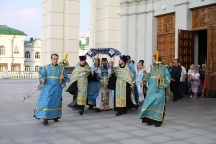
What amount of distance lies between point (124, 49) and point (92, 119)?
27.3 ft

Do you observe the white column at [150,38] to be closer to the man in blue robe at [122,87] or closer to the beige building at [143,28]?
the beige building at [143,28]

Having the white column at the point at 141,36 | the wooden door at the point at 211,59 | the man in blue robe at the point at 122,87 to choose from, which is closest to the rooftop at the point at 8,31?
the white column at the point at 141,36

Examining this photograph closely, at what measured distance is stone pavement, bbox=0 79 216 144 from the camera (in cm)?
559

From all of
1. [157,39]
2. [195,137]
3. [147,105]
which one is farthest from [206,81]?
[195,137]

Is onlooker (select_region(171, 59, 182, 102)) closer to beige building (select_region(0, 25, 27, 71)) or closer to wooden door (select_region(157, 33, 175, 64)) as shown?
wooden door (select_region(157, 33, 175, 64))

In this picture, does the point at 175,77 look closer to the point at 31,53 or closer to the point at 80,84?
the point at 80,84

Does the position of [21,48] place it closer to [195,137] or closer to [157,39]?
[157,39]

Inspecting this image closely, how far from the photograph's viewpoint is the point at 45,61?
1451cm

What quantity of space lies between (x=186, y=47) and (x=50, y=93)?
24.2 feet

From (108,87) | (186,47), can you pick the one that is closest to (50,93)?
(108,87)

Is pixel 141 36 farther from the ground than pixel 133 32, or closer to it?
closer to it

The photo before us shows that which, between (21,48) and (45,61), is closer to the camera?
(45,61)

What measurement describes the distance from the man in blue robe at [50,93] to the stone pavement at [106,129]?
226 millimetres

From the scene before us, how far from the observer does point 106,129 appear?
255 inches
